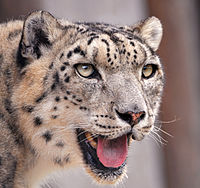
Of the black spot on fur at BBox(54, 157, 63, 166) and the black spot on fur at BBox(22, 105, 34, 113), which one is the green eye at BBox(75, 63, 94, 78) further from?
the black spot on fur at BBox(54, 157, 63, 166)

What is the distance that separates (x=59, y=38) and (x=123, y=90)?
1.05m

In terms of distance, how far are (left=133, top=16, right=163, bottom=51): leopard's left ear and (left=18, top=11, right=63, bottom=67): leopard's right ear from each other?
44.3 inches

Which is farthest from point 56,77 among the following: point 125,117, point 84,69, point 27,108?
point 125,117

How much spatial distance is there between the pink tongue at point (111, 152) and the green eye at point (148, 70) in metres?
0.85

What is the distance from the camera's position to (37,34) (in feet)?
22.3

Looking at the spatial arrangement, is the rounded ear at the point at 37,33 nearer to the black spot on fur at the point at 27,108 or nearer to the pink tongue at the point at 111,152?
the black spot on fur at the point at 27,108

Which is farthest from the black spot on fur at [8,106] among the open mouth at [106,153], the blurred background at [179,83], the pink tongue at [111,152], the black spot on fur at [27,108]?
the blurred background at [179,83]

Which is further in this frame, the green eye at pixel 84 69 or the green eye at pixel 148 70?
the green eye at pixel 148 70

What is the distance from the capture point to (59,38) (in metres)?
6.85

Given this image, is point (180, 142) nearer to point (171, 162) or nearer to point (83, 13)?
point (171, 162)

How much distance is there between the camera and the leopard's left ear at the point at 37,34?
666 cm

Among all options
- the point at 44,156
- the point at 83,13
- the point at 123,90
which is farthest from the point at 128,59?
the point at 83,13

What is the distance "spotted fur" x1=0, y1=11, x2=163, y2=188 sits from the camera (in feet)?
20.9

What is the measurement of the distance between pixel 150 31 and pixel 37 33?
5.27ft
